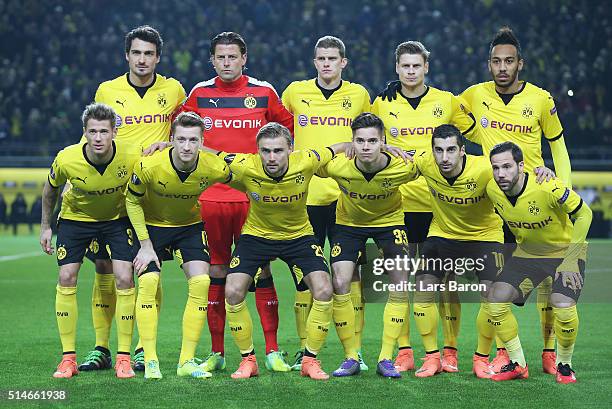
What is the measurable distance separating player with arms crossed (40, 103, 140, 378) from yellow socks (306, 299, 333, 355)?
119cm

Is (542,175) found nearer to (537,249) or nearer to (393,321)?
(537,249)

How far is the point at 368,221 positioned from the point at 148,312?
63.0 inches

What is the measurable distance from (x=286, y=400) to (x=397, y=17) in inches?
761

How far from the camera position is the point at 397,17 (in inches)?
962

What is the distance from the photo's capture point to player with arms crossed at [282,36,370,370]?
7371 mm

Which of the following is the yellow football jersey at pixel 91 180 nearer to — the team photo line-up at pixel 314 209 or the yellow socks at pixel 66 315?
the team photo line-up at pixel 314 209

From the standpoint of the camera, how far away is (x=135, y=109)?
7.36 meters

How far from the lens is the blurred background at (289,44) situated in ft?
73.6

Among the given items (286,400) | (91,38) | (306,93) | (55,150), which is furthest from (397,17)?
(286,400)

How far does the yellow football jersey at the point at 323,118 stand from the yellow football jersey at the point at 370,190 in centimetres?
35

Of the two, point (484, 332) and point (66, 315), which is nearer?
point (66, 315)

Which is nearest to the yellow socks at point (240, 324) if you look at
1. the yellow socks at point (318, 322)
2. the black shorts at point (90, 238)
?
the yellow socks at point (318, 322)

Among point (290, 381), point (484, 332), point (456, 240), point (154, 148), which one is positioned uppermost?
point (154, 148)

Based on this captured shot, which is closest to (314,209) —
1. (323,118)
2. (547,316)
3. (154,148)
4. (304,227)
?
(304,227)
